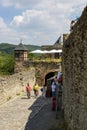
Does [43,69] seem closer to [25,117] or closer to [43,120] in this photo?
[25,117]

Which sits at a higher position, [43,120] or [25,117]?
[43,120]

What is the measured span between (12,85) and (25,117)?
10456 millimetres

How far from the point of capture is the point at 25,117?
19.2 meters

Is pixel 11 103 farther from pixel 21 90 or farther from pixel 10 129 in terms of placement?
pixel 10 129

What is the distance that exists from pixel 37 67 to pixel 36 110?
24.4 m

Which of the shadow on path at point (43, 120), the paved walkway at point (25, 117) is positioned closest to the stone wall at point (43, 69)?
the paved walkway at point (25, 117)

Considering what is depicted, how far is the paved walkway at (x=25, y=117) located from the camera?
16359mm

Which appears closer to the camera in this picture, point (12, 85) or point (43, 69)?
point (12, 85)

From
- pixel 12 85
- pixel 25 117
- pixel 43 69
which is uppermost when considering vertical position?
pixel 43 69

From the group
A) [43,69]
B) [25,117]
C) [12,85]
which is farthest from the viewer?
[43,69]

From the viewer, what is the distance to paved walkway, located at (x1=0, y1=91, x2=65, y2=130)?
16359 mm

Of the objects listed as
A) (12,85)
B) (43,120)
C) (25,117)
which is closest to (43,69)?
(12,85)

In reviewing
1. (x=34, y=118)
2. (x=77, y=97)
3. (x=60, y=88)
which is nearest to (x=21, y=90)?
(x=60, y=88)

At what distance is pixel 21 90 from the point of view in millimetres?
33125
